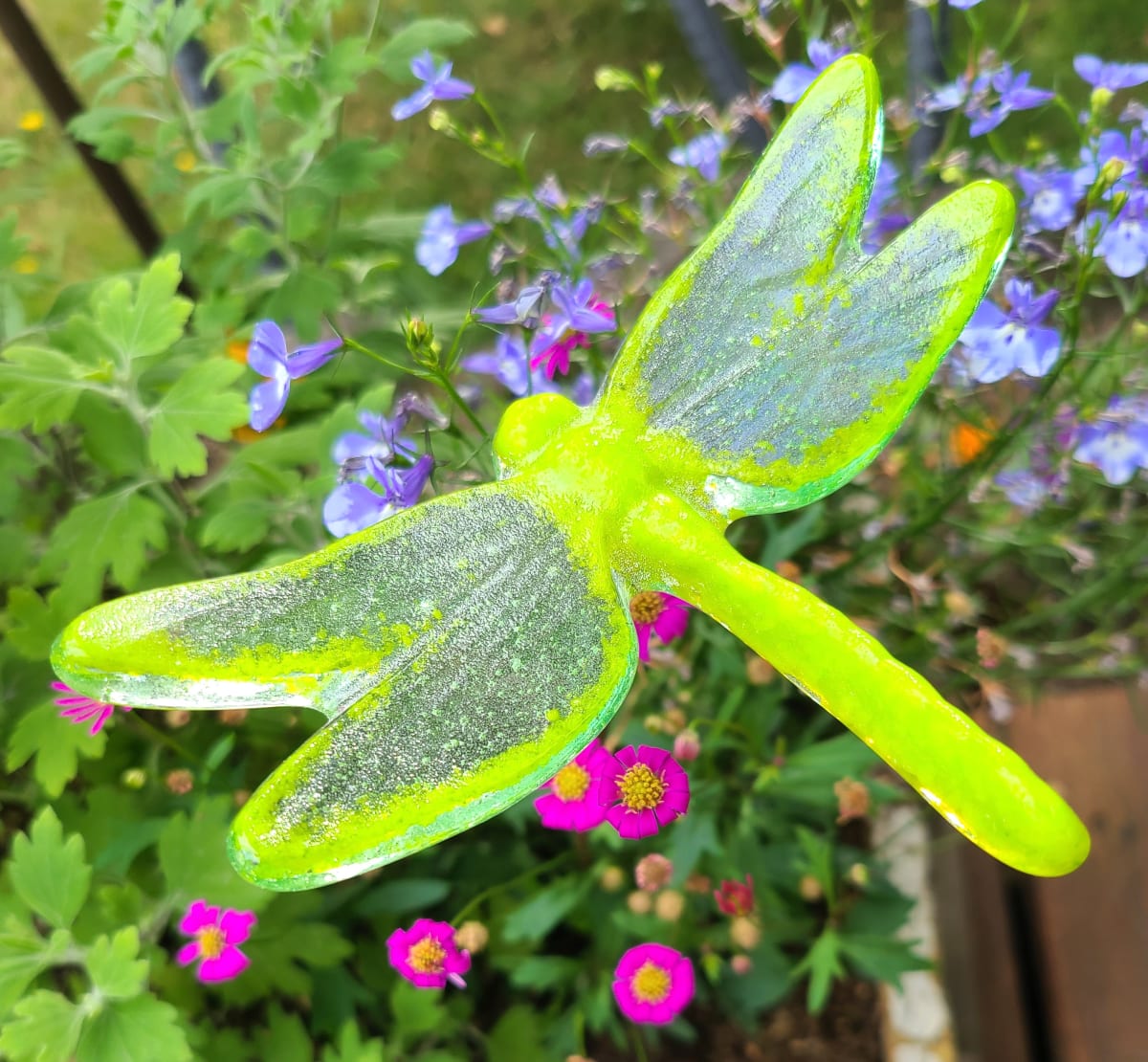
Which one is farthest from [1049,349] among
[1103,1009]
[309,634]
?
[1103,1009]

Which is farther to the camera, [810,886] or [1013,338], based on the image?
[810,886]

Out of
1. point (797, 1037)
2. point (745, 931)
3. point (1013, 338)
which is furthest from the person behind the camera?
point (797, 1037)

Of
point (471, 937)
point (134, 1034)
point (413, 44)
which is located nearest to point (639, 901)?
point (471, 937)

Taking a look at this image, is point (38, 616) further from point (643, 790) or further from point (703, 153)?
point (703, 153)

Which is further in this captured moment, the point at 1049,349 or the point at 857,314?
the point at 1049,349

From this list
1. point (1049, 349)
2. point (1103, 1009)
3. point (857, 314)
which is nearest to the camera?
point (857, 314)

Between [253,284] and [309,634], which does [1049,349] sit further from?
[253,284]
